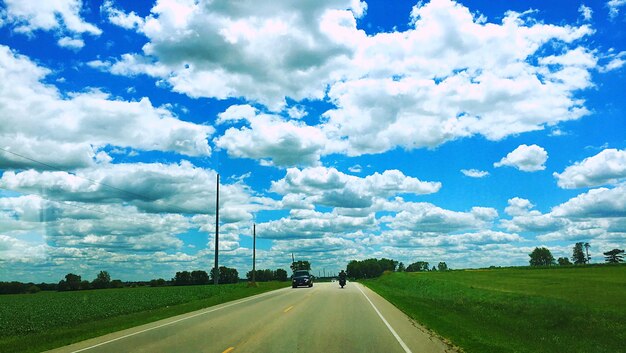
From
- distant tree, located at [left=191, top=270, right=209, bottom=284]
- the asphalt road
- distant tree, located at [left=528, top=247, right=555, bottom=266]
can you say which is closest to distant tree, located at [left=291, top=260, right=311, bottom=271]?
distant tree, located at [left=191, top=270, right=209, bottom=284]

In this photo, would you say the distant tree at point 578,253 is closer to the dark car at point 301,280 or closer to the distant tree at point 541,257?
the distant tree at point 541,257

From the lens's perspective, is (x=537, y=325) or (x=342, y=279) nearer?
(x=537, y=325)

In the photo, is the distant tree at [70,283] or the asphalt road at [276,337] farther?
the distant tree at [70,283]

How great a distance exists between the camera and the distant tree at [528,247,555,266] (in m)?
165

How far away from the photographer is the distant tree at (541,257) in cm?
16500

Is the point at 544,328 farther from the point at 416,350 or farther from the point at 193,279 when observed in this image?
the point at 193,279

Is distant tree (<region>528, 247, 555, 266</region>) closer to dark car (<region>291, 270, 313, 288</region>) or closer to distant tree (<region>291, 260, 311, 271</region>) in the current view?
distant tree (<region>291, 260, 311, 271</region>)

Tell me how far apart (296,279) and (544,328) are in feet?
152

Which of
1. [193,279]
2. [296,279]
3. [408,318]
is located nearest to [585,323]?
[408,318]

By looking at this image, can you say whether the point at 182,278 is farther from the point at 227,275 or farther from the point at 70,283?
the point at 70,283

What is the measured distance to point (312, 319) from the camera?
18.6 meters

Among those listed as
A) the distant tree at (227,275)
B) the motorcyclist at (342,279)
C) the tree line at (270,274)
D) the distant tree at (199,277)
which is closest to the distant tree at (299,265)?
the tree line at (270,274)

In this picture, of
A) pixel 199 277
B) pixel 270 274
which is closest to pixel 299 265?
pixel 270 274

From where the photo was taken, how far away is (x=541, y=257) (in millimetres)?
166875
